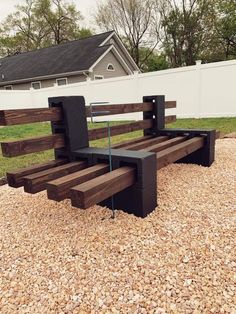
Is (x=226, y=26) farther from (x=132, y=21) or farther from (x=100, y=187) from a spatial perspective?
(x=100, y=187)

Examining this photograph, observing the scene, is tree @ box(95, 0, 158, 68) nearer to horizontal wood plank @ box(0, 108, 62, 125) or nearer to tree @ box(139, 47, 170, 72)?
tree @ box(139, 47, 170, 72)

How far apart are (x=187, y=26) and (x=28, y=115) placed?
22808 millimetres

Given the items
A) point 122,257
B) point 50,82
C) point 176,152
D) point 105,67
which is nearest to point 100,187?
point 122,257

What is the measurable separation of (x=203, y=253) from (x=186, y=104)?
8.14 metres

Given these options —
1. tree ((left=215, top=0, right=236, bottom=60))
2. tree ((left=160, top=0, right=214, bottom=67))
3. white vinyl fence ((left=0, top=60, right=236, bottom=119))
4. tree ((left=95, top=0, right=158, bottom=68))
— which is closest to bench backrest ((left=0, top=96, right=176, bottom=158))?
white vinyl fence ((left=0, top=60, right=236, bottom=119))

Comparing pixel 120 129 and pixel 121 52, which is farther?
pixel 121 52

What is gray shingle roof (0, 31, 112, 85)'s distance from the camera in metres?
16.6

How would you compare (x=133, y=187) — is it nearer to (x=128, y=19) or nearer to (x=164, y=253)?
(x=164, y=253)

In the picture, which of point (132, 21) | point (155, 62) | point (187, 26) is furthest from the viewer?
point (132, 21)

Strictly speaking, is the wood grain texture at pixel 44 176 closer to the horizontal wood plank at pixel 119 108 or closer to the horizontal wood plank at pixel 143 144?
the horizontal wood plank at pixel 119 108

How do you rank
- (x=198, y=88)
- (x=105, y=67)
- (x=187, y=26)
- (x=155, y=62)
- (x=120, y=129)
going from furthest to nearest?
1. (x=155, y=62)
2. (x=187, y=26)
3. (x=105, y=67)
4. (x=198, y=88)
5. (x=120, y=129)

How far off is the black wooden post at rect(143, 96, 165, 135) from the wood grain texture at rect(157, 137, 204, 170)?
0.57 meters

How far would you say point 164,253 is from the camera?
1752 millimetres

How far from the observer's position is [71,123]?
2381 mm
